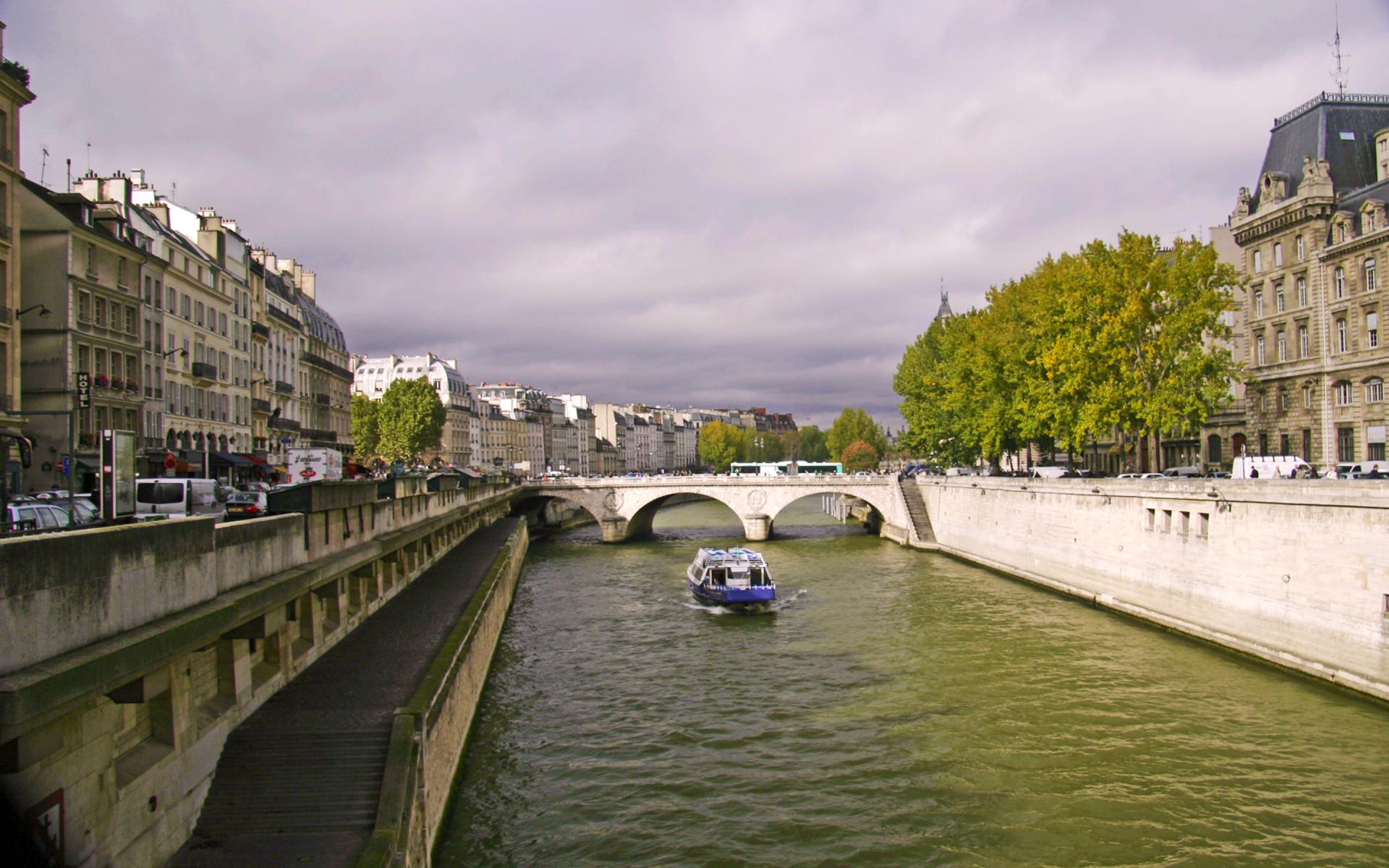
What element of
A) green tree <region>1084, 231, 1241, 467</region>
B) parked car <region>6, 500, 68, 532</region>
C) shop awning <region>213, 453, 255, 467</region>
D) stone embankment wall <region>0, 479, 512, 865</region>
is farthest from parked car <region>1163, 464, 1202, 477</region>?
shop awning <region>213, 453, 255, 467</region>

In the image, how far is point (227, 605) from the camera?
1127 centimetres

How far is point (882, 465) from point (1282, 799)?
149m

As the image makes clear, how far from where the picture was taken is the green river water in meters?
14.6

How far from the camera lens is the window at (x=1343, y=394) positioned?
128 ft

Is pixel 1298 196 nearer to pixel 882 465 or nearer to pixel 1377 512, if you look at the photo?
pixel 1377 512

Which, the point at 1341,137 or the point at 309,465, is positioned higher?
the point at 1341,137

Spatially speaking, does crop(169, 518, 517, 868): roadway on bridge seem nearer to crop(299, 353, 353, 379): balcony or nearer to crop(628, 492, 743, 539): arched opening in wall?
crop(628, 492, 743, 539): arched opening in wall

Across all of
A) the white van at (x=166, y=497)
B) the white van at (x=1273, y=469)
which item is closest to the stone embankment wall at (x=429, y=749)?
the white van at (x=166, y=497)

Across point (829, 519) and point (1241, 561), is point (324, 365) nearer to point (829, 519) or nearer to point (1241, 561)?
point (829, 519)

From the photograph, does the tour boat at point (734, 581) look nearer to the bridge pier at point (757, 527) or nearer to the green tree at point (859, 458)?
the bridge pier at point (757, 527)

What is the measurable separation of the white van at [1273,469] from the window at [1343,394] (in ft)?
22.9

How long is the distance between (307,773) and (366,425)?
8227 cm

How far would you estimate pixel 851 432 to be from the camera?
148750mm

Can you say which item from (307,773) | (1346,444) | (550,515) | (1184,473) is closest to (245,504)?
(307,773)
